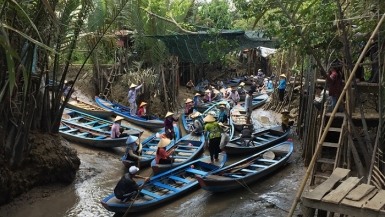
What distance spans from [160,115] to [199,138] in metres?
4.51

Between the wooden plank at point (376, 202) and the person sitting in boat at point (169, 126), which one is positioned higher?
the wooden plank at point (376, 202)

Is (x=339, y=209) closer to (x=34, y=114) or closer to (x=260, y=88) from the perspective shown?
(x=34, y=114)

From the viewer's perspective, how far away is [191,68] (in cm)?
2436

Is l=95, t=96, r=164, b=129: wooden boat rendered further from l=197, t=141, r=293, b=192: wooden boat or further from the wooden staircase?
the wooden staircase

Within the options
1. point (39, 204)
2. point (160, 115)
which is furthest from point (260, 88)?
point (39, 204)

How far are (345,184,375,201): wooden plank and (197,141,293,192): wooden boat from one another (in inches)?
190

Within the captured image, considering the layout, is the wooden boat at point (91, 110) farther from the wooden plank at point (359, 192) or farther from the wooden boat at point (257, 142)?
the wooden plank at point (359, 192)

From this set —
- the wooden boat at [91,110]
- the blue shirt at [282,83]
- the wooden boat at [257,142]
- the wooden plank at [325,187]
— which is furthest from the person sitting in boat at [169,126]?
the wooden plank at [325,187]

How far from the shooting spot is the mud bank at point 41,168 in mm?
7773

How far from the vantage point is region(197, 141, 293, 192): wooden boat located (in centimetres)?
853

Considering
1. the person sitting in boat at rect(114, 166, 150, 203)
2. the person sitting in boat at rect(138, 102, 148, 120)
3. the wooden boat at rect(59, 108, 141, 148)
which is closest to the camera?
the person sitting in boat at rect(114, 166, 150, 203)

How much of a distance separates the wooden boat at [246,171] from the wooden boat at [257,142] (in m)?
0.94

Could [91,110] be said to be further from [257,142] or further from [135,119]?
[257,142]

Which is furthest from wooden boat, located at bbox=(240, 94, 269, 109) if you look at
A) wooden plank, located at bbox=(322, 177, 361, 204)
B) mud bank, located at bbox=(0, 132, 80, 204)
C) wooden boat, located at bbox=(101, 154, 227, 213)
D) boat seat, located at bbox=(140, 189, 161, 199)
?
wooden plank, located at bbox=(322, 177, 361, 204)
